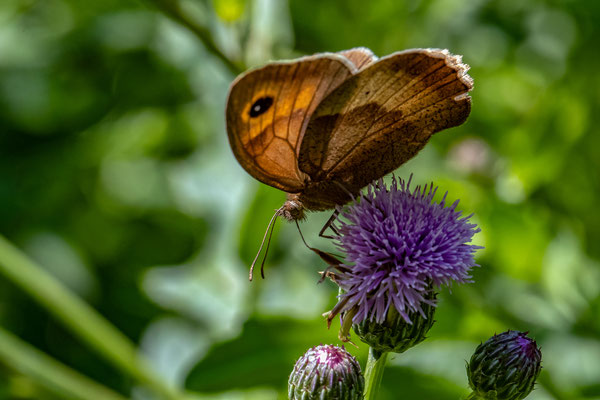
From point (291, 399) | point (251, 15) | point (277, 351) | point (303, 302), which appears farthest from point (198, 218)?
point (291, 399)

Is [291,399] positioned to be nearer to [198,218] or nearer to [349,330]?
[349,330]

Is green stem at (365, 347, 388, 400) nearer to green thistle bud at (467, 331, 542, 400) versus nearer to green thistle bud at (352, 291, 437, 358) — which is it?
green thistle bud at (352, 291, 437, 358)

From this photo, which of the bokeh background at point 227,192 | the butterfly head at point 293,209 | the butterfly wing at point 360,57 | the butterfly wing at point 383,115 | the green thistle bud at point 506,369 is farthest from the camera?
the bokeh background at point 227,192

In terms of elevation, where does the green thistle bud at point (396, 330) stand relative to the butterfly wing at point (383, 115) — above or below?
below

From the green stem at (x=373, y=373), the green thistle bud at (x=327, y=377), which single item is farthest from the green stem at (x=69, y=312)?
the green stem at (x=373, y=373)

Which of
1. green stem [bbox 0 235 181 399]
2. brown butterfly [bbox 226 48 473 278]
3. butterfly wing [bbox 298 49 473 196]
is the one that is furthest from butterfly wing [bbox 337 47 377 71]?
green stem [bbox 0 235 181 399]

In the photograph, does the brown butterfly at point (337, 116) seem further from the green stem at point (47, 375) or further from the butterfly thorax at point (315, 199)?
the green stem at point (47, 375)

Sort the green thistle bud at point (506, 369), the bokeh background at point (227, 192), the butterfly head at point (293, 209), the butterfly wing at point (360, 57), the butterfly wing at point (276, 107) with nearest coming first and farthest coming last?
the butterfly wing at point (276, 107) → the green thistle bud at point (506, 369) → the butterfly wing at point (360, 57) → the butterfly head at point (293, 209) → the bokeh background at point (227, 192)
